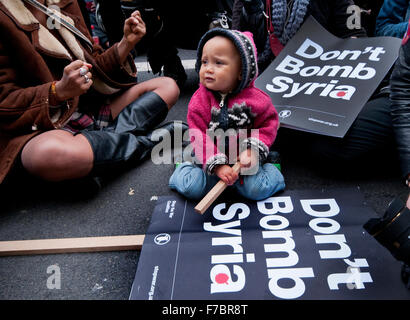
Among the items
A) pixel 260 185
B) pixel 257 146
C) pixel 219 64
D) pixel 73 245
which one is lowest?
pixel 73 245

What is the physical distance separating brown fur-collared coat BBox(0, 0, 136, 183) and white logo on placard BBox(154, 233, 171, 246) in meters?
0.51

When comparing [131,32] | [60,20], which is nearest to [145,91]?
[131,32]

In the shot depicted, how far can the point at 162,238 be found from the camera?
2.85 feet

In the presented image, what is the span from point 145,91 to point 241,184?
2.20ft

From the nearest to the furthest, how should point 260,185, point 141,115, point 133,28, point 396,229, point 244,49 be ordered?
1. point 396,229
2. point 244,49
3. point 260,185
4. point 133,28
5. point 141,115

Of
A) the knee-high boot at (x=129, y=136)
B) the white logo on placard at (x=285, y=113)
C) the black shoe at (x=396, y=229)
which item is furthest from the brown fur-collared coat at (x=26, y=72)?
the black shoe at (x=396, y=229)

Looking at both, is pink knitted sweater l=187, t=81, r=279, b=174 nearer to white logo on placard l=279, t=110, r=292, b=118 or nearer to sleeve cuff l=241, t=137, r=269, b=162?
sleeve cuff l=241, t=137, r=269, b=162

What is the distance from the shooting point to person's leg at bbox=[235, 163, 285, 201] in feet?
3.19

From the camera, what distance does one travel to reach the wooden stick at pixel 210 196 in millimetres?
854

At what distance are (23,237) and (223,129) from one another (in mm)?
706

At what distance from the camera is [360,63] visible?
1.16 m

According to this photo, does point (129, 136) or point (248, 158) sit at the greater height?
point (248, 158)

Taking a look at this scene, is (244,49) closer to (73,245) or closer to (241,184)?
(241,184)

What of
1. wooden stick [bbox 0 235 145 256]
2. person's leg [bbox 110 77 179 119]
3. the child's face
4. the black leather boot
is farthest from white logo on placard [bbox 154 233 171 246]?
person's leg [bbox 110 77 179 119]
